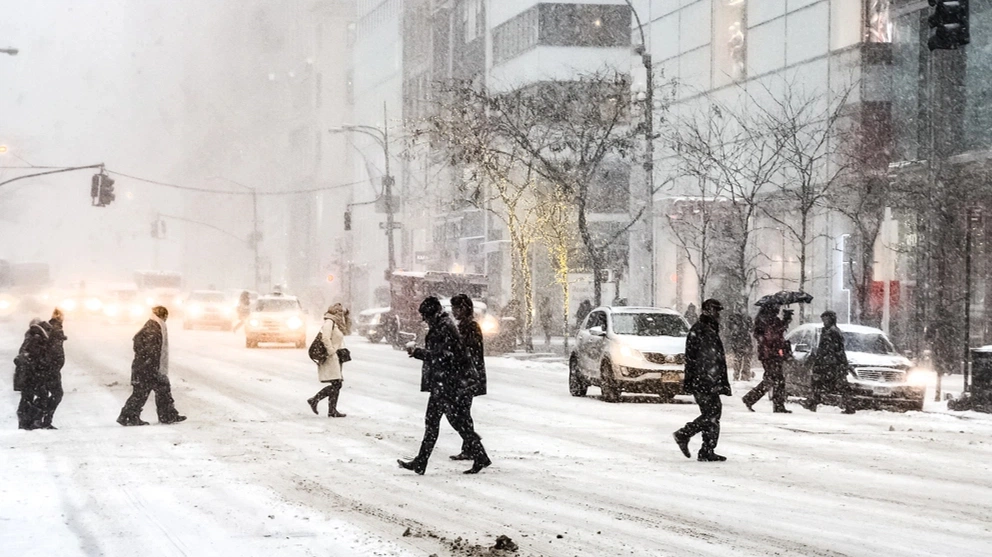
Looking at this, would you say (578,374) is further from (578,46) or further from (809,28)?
(578,46)

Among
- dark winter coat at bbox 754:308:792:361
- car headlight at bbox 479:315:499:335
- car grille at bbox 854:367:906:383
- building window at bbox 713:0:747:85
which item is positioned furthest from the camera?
building window at bbox 713:0:747:85

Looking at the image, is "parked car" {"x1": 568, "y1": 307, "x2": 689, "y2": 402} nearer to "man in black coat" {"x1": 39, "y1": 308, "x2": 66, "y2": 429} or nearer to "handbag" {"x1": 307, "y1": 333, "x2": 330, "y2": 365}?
"handbag" {"x1": 307, "y1": 333, "x2": 330, "y2": 365}

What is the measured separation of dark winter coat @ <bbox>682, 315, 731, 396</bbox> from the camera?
13523mm

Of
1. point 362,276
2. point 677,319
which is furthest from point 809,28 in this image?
point 362,276

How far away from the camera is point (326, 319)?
18906 millimetres

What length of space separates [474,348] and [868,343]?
489 inches

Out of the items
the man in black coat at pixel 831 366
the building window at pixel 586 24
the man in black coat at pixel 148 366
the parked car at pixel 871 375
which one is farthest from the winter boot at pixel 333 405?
the building window at pixel 586 24

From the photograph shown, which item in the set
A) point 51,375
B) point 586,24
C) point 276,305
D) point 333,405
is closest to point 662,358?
point 333,405

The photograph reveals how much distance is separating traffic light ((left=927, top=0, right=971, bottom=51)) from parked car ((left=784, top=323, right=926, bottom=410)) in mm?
6344

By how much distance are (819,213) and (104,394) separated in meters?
22.3

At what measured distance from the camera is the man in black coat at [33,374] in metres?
16.5

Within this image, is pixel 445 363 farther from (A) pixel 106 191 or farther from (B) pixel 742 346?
(A) pixel 106 191

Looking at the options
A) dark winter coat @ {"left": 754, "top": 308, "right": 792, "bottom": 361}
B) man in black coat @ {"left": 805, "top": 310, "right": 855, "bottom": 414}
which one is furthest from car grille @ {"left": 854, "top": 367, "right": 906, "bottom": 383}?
dark winter coat @ {"left": 754, "top": 308, "right": 792, "bottom": 361}

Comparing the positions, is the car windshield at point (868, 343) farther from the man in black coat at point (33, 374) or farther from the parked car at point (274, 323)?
the parked car at point (274, 323)
